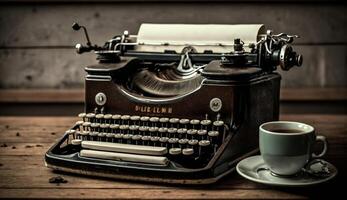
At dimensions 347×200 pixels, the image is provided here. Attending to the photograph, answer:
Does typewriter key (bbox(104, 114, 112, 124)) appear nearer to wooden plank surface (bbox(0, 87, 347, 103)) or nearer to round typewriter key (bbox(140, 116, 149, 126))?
round typewriter key (bbox(140, 116, 149, 126))

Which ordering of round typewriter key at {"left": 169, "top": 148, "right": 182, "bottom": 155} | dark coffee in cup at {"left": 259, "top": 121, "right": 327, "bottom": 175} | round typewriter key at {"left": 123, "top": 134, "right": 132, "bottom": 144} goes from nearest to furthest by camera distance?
1. dark coffee in cup at {"left": 259, "top": 121, "right": 327, "bottom": 175}
2. round typewriter key at {"left": 169, "top": 148, "right": 182, "bottom": 155}
3. round typewriter key at {"left": 123, "top": 134, "right": 132, "bottom": 144}

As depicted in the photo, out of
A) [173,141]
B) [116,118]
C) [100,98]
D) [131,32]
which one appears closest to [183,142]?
[173,141]

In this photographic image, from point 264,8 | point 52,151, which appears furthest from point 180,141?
point 264,8

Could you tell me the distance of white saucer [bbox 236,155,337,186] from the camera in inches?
47.2

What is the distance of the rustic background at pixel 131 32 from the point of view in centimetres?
249

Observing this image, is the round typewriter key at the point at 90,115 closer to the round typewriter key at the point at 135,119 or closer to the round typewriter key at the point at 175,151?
the round typewriter key at the point at 135,119

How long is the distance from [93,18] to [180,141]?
140cm

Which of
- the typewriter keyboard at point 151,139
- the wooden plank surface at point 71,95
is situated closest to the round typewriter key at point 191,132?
the typewriter keyboard at point 151,139

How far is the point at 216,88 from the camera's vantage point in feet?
4.60

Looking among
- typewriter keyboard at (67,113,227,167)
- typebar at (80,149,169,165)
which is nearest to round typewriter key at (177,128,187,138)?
typewriter keyboard at (67,113,227,167)

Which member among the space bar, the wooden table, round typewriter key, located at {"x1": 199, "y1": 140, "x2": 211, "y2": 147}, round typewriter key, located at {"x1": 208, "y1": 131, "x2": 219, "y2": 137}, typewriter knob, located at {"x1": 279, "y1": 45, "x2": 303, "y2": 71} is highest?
typewriter knob, located at {"x1": 279, "y1": 45, "x2": 303, "y2": 71}

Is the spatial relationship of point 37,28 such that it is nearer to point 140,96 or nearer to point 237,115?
point 140,96

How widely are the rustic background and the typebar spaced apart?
1288 millimetres

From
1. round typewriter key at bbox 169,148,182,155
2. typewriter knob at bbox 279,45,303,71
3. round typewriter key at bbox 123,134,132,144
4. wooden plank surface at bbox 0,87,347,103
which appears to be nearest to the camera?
round typewriter key at bbox 169,148,182,155
